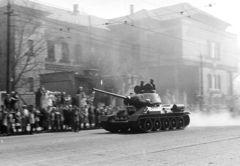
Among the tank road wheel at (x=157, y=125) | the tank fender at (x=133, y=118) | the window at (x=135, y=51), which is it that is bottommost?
the tank road wheel at (x=157, y=125)

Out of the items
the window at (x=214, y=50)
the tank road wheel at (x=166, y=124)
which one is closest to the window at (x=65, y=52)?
the tank road wheel at (x=166, y=124)

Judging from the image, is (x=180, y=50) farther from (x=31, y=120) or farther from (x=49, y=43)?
(x=31, y=120)

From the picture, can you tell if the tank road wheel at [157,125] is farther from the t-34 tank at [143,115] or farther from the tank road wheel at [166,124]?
the tank road wheel at [166,124]

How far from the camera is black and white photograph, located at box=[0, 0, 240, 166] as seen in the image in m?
8.81

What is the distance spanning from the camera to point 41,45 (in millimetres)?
20891

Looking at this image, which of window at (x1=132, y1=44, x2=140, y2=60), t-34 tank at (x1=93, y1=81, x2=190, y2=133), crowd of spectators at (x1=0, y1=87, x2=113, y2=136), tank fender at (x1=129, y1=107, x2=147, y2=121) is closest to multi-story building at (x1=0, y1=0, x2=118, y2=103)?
window at (x1=132, y1=44, x2=140, y2=60)

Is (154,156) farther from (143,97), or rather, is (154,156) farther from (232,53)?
(232,53)

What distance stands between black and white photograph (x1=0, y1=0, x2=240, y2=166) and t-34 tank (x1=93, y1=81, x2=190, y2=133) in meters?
0.04

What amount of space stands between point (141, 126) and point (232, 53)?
2265 centimetres

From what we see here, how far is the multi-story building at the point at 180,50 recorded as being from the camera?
27.7 meters

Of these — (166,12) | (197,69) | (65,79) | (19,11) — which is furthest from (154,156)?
(197,69)

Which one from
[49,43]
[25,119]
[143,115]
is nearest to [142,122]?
[143,115]

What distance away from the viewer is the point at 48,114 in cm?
1603

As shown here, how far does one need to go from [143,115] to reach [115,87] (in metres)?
11.4
